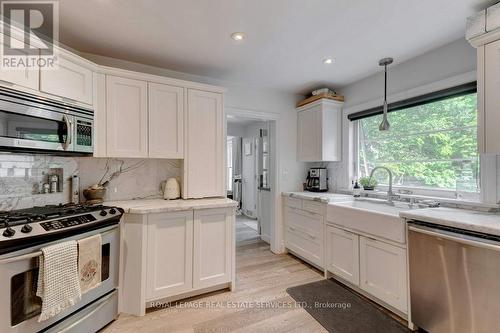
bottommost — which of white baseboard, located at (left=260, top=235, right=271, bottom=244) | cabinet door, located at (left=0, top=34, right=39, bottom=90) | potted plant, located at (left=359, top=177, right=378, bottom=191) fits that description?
white baseboard, located at (left=260, top=235, right=271, bottom=244)

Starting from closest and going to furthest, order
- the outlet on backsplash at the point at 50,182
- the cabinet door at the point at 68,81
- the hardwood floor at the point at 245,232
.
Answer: the cabinet door at the point at 68,81
the outlet on backsplash at the point at 50,182
the hardwood floor at the point at 245,232

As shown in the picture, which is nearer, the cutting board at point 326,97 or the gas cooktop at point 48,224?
the gas cooktop at point 48,224

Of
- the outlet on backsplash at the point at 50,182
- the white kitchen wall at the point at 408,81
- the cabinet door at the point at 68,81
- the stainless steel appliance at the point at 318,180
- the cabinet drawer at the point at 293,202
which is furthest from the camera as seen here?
the stainless steel appliance at the point at 318,180

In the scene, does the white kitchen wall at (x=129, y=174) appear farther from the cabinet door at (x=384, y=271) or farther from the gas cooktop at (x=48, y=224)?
the cabinet door at (x=384, y=271)

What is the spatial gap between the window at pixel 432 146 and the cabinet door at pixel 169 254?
2.49 metres

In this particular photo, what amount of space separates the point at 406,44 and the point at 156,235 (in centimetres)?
297

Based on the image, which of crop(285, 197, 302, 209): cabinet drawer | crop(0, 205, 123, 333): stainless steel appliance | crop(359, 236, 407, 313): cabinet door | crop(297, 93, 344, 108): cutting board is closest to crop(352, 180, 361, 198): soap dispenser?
crop(285, 197, 302, 209): cabinet drawer

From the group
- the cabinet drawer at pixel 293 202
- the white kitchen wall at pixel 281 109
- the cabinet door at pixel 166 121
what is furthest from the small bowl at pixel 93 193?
the cabinet drawer at pixel 293 202

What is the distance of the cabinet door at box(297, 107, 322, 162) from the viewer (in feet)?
10.9

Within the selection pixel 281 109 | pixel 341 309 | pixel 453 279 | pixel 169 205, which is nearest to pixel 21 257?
pixel 169 205

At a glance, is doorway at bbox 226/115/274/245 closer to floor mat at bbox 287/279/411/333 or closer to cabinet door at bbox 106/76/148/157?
floor mat at bbox 287/279/411/333

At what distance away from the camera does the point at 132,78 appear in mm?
2297

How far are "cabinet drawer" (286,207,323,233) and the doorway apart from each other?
0.34 metres

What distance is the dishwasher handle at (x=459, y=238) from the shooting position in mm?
1403
